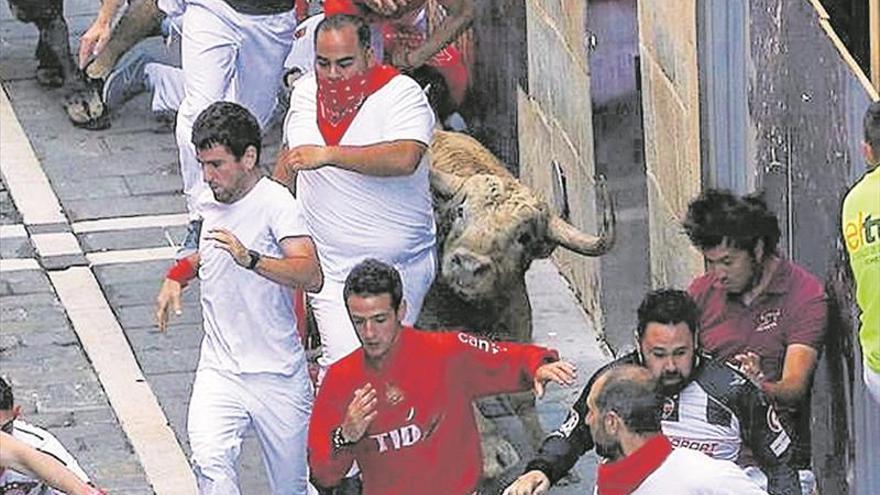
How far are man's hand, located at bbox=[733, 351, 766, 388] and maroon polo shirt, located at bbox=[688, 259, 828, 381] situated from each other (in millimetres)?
44

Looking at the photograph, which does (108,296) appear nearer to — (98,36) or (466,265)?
(98,36)

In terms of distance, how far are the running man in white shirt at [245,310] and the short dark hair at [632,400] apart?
6.91ft

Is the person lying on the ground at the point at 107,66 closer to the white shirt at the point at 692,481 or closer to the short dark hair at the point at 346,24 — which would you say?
the short dark hair at the point at 346,24

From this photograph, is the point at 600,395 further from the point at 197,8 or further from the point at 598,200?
the point at 197,8

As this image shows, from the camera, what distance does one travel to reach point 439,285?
443 inches

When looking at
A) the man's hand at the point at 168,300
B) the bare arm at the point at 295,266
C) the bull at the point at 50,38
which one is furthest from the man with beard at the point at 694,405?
the bull at the point at 50,38

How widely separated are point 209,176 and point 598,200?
10.4 ft

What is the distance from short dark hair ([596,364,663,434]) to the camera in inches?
311

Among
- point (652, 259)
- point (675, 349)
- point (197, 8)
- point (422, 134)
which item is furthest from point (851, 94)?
point (197, 8)

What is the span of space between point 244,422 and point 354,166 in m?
1.12

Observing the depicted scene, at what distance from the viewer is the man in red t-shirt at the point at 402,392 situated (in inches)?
361

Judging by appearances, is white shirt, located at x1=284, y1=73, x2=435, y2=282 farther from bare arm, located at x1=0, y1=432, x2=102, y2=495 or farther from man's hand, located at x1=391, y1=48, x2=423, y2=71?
bare arm, located at x1=0, y1=432, x2=102, y2=495

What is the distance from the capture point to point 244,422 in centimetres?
1026

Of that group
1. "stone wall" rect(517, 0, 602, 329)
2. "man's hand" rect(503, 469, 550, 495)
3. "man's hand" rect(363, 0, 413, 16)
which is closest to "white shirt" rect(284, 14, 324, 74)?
"man's hand" rect(363, 0, 413, 16)
